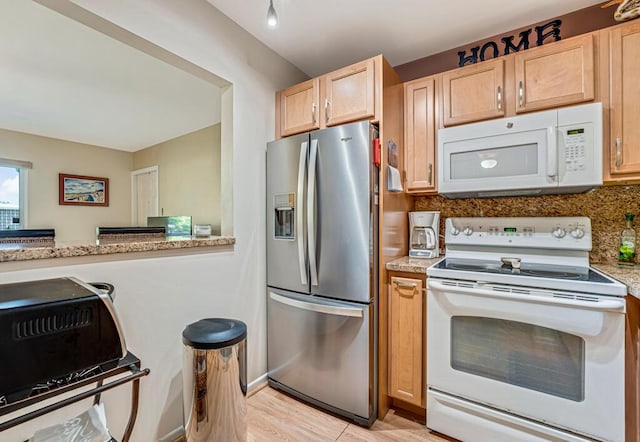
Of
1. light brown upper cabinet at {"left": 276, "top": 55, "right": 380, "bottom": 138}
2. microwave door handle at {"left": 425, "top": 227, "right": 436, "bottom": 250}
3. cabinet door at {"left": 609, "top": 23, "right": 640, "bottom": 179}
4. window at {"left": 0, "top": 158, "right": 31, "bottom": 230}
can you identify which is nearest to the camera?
cabinet door at {"left": 609, "top": 23, "right": 640, "bottom": 179}

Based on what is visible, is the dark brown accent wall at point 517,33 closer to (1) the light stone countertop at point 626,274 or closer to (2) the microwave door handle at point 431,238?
(2) the microwave door handle at point 431,238

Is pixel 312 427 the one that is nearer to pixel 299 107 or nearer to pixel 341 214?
pixel 341 214

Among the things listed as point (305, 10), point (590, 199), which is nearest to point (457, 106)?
point (590, 199)

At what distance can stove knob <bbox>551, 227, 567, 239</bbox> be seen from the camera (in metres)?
1.79

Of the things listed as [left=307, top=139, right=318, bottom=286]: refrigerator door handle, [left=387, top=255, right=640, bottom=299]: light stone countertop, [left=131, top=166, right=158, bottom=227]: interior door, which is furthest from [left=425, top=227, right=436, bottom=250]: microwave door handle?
[left=131, top=166, right=158, bottom=227]: interior door

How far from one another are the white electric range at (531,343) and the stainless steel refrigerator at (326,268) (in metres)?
0.39

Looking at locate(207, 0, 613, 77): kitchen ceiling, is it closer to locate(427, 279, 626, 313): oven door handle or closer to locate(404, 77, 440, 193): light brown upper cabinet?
locate(404, 77, 440, 193): light brown upper cabinet

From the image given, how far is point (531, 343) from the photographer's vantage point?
1450 mm

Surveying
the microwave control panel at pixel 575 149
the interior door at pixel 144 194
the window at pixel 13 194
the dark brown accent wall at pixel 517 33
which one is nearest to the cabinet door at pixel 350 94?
the dark brown accent wall at pixel 517 33

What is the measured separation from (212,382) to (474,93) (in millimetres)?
2294

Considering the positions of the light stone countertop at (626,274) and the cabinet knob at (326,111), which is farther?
the cabinet knob at (326,111)

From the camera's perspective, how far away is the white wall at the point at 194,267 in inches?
55.8

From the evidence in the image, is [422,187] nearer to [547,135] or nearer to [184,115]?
[547,135]

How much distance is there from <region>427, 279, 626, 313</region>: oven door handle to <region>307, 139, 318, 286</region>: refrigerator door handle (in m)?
0.71
